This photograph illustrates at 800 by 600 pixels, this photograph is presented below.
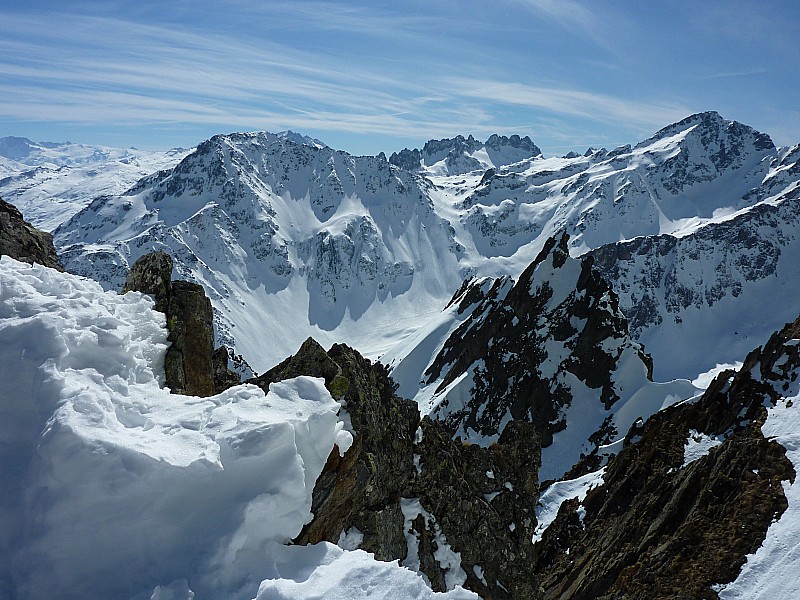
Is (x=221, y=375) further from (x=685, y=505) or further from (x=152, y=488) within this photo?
(x=685, y=505)

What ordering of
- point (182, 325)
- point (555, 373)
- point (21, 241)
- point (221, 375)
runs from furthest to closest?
point (555, 373) < point (221, 375) < point (21, 241) < point (182, 325)

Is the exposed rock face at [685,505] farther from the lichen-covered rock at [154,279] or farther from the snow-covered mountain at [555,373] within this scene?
the lichen-covered rock at [154,279]

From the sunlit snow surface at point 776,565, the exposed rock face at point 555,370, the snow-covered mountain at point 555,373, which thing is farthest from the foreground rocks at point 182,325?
the exposed rock face at point 555,370

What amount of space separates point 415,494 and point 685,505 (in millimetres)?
11059

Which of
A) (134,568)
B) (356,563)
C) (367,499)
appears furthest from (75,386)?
(367,499)

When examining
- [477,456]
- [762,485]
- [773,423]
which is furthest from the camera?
[477,456]

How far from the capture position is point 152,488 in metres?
7.62

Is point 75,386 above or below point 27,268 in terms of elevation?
below

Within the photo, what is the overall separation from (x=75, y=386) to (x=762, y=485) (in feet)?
69.3

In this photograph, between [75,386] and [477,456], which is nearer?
[75,386]

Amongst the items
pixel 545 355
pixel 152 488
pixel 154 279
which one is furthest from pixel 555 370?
pixel 152 488

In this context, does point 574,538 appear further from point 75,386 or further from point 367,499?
point 75,386

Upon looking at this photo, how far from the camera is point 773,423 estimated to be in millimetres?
25234

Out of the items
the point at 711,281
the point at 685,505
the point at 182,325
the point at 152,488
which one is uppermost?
the point at 711,281
